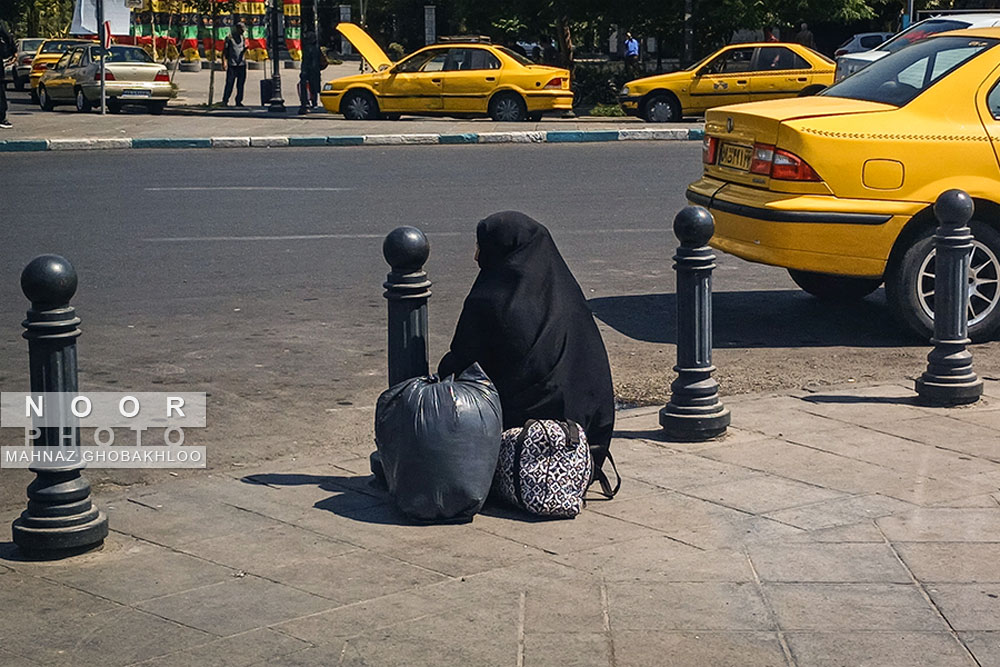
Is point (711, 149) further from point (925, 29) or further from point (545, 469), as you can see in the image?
point (925, 29)

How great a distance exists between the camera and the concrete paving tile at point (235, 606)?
168 inches

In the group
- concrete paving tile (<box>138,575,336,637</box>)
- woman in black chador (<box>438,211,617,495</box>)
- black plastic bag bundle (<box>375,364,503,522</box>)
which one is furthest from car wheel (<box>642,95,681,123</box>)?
concrete paving tile (<box>138,575,336,637</box>)

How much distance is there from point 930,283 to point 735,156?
136 cm

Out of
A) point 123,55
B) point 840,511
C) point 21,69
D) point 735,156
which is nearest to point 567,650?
point 840,511

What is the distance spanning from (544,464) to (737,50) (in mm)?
21655

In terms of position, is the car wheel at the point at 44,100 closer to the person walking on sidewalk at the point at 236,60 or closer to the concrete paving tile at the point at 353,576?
the person walking on sidewalk at the point at 236,60

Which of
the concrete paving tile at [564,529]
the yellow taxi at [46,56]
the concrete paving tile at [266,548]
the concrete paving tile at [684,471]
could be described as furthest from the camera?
the yellow taxi at [46,56]

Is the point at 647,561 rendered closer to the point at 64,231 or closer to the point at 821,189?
the point at 821,189

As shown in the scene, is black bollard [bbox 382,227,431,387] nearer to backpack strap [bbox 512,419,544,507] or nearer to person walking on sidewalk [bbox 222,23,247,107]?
backpack strap [bbox 512,419,544,507]

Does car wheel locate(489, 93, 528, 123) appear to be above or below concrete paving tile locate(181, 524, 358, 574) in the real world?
above

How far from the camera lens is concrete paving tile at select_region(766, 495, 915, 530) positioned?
5.18 meters

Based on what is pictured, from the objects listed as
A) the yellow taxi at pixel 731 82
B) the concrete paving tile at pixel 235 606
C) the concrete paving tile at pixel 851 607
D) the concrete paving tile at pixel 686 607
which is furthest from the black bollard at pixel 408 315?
the yellow taxi at pixel 731 82

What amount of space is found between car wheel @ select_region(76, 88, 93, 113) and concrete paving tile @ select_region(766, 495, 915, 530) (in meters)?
27.3

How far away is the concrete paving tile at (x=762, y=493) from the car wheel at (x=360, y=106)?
21.9 m
